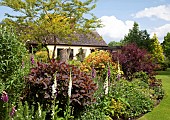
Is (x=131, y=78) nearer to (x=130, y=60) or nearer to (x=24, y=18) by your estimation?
(x=130, y=60)

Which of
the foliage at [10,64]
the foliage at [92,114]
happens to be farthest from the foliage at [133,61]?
the foliage at [10,64]

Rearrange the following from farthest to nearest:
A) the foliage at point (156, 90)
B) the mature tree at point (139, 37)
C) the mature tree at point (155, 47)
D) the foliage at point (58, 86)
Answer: the mature tree at point (139, 37) < the mature tree at point (155, 47) < the foliage at point (156, 90) < the foliage at point (58, 86)

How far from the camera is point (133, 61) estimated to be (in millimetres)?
13188

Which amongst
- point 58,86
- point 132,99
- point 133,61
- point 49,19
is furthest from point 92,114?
point 49,19

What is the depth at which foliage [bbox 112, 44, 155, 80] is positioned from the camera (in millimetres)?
13109

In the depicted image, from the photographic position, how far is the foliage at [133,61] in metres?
13.1

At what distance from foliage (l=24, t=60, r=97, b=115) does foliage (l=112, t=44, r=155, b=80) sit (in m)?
6.21

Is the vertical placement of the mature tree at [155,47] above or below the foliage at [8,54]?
above

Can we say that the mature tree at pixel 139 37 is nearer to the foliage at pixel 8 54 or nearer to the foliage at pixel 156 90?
the foliage at pixel 156 90

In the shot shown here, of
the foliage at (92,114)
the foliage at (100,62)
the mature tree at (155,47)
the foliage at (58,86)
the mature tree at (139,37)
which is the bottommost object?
the foliage at (92,114)

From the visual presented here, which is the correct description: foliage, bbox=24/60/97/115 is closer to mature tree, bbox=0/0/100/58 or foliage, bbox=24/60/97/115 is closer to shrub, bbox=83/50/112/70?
shrub, bbox=83/50/112/70

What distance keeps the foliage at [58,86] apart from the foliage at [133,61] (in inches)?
244

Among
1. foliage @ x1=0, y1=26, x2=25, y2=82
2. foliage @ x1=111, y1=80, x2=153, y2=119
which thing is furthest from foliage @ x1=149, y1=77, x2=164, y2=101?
foliage @ x1=0, y1=26, x2=25, y2=82

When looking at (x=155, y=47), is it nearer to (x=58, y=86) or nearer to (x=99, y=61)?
(x=99, y=61)
